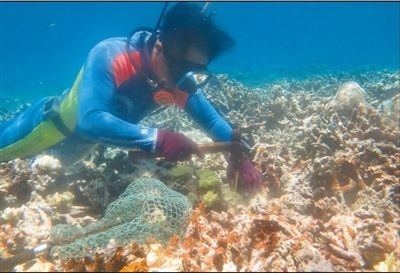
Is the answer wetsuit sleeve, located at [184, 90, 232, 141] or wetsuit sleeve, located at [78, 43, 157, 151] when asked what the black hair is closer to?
wetsuit sleeve, located at [78, 43, 157, 151]

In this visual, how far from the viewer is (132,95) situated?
16.0 feet

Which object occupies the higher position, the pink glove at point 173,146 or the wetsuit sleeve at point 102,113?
the wetsuit sleeve at point 102,113

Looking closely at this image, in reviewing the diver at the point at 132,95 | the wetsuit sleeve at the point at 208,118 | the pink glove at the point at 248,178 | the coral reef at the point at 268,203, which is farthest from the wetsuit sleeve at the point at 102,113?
the wetsuit sleeve at the point at 208,118

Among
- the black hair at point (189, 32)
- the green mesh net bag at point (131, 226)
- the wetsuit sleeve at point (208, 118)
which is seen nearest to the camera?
the green mesh net bag at point (131, 226)

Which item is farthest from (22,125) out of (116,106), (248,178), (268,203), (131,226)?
(268,203)

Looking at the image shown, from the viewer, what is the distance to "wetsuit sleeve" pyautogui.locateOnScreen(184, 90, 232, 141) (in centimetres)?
543

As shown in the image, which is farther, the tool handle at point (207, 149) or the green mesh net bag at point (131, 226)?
the tool handle at point (207, 149)

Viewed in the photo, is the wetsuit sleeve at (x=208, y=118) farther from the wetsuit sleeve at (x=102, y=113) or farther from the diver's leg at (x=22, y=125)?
the diver's leg at (x=22, y=125)

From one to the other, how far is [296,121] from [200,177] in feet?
11.1

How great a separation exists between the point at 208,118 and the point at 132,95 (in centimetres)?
125

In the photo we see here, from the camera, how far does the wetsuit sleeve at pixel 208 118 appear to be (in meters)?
5.43

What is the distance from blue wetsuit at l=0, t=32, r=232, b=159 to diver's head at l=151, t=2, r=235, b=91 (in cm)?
23

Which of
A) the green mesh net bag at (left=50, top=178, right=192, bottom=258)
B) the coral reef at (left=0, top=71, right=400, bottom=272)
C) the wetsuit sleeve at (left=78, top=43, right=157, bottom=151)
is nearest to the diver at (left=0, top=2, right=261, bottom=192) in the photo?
the wetsuit sleeve at (left=78, top=43, right=157, bottom=151)

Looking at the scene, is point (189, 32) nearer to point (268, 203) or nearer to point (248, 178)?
point (248, 178)
